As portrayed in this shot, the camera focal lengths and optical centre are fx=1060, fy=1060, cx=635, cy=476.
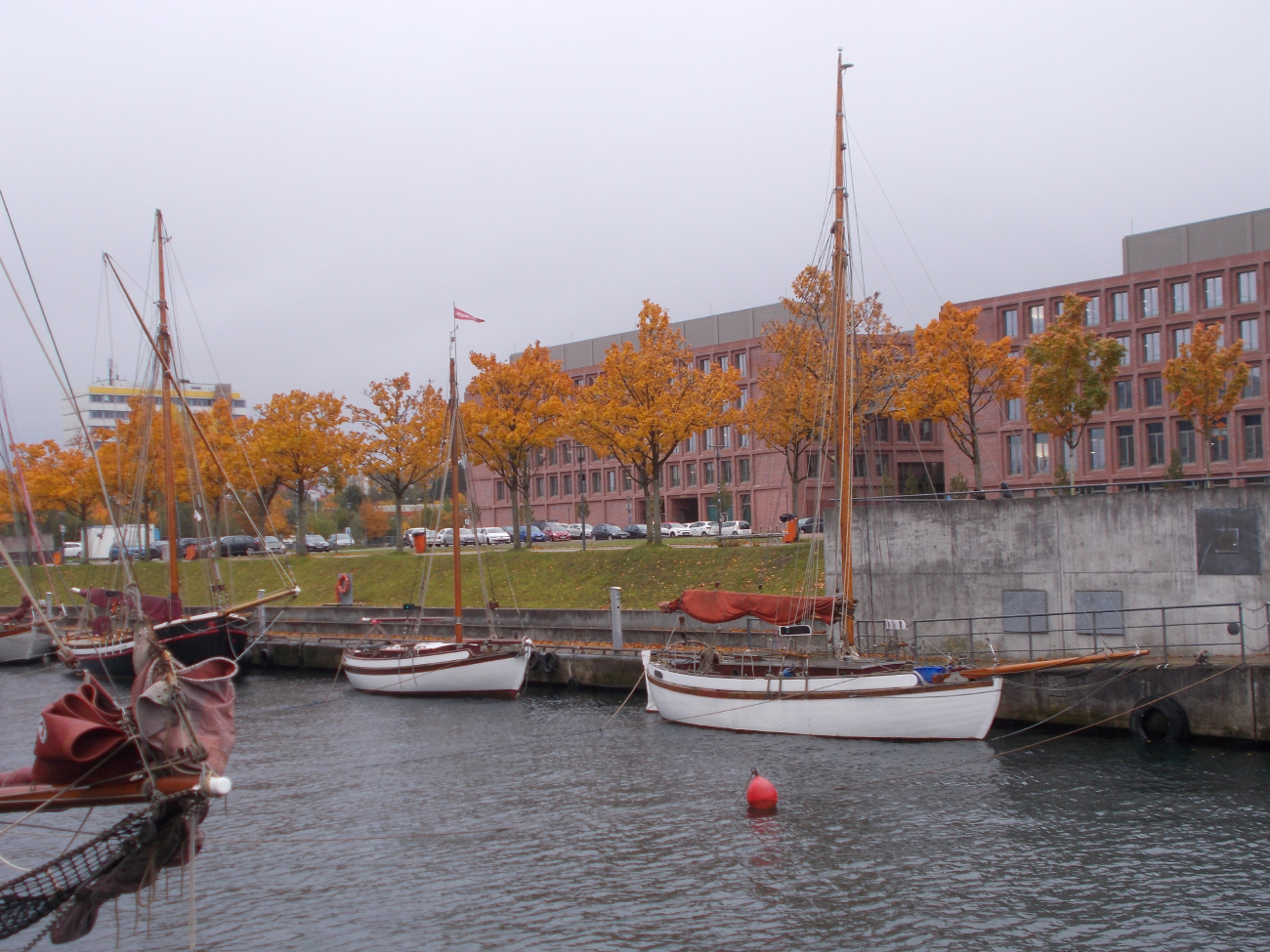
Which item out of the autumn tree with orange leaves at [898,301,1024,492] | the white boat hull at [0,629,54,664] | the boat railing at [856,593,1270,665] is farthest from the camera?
the white boat hull at [0,629,54,664]

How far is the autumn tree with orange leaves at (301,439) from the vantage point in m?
64.0

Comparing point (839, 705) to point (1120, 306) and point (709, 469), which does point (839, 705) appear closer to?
point (1120, 306)

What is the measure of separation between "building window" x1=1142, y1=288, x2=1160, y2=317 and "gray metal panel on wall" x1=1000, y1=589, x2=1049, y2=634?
46.0 metres

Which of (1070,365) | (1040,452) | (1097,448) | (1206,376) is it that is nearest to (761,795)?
(1070,365)

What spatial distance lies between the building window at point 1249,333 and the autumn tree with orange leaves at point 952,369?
23462mm

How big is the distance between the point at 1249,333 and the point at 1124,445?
9622 mm

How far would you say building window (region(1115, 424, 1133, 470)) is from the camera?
67562 mm

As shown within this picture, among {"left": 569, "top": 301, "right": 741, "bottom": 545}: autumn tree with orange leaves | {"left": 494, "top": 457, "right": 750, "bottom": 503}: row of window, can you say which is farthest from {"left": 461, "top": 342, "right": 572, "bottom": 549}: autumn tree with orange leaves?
{"left": 494, "top": 457, "right": 750, "bottom": 503}: row of window

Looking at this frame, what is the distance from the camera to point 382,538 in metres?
98.6

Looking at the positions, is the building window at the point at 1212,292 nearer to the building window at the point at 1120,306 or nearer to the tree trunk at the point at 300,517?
the building window at the point at 1120,306

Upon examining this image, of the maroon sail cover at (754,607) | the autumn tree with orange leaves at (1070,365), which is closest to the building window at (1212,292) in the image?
the autumn tree with orange leaves at (1070,365)

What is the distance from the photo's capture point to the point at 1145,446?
219 feet

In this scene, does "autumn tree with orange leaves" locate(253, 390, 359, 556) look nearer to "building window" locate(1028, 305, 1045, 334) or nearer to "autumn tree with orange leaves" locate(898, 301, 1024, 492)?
"autumn tree with orange leaves" locate(898, 301, 1024, 492)

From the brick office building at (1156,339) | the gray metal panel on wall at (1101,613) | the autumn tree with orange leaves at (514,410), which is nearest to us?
the gray metal panel on wall at (1101,613)
